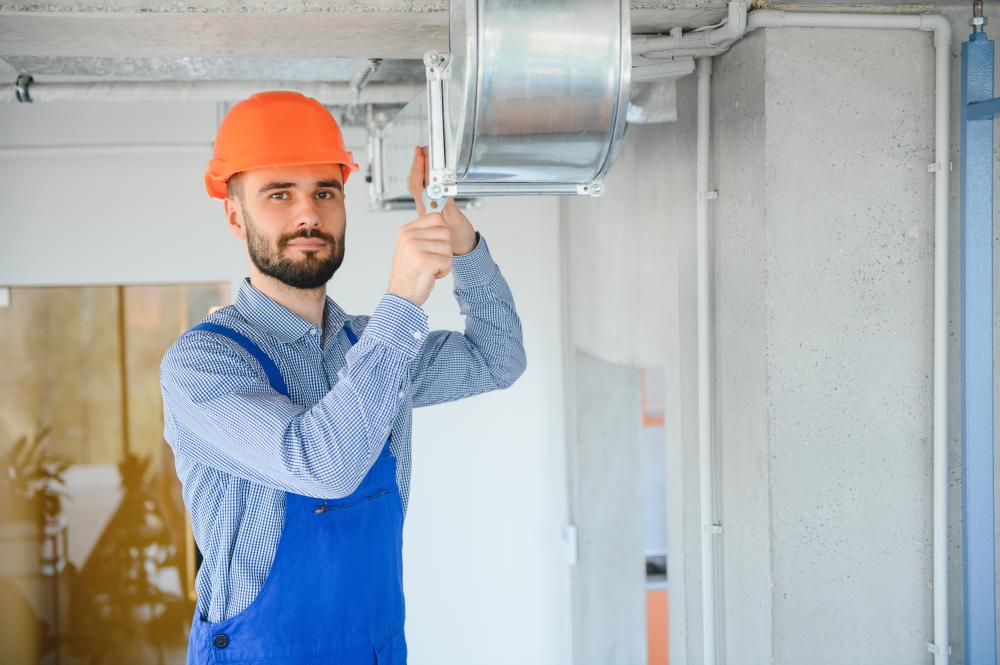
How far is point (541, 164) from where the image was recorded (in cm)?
136

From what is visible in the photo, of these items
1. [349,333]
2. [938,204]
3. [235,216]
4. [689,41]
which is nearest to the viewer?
[235,216]

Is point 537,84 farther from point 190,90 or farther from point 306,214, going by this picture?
point 190,90

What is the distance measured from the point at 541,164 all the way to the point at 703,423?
115cm

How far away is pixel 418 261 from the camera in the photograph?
1.34 meters

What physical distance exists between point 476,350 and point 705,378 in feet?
2.43

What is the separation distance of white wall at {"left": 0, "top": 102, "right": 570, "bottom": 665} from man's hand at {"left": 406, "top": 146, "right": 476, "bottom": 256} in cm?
289

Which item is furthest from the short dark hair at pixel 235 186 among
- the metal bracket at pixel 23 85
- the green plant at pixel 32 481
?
the green plant at pixel 32 481

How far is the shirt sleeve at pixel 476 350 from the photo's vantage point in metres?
1.77

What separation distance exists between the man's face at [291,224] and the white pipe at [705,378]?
0.99m

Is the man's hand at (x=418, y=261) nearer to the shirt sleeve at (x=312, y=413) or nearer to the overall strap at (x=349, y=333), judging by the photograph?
the shirt sleeve at (x=312, y=413)

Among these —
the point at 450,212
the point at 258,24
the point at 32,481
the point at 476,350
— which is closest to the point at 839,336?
the point at 476,350

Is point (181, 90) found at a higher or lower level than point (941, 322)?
higher

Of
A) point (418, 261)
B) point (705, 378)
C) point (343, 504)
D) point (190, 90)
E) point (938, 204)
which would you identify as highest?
point (190, 90)

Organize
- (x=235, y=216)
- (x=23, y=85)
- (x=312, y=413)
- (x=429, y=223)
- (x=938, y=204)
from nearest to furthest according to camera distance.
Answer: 1. (x=312, y=413)
2. (x=429, y=223)
3. (x=235, y=216)
4. (x=938, y=204)
5. (x=23, y=85)
